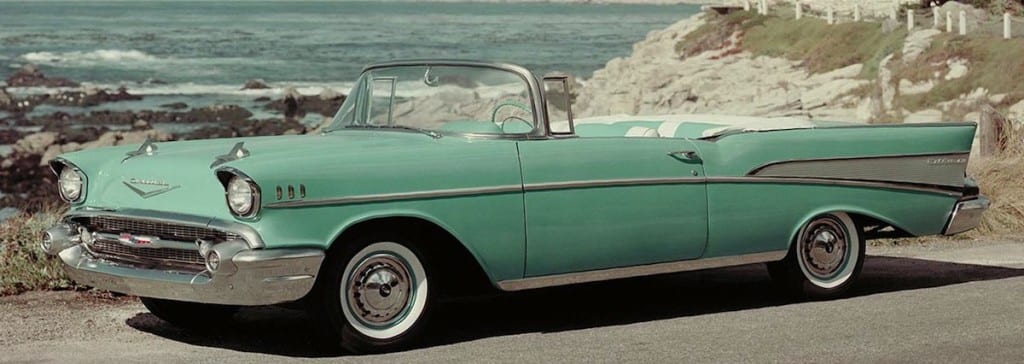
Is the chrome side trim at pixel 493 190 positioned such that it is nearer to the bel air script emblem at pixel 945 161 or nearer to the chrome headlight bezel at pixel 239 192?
the chrome headlight bezel at pixel 239 192

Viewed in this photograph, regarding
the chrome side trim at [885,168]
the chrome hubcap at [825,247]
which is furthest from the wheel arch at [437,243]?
the chrome hubcap at [825,247]

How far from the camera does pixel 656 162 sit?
806cm

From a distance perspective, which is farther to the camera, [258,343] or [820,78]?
[820,78]

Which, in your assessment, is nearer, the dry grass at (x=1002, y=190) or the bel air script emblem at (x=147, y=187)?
the bel air script emblem at (x=147, y=187)

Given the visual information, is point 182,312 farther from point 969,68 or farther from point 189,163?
point 969,68

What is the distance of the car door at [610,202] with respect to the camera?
768 centimetres

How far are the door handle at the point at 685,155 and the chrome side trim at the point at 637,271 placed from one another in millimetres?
493

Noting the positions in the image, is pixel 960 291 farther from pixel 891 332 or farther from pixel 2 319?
pixel 2 319

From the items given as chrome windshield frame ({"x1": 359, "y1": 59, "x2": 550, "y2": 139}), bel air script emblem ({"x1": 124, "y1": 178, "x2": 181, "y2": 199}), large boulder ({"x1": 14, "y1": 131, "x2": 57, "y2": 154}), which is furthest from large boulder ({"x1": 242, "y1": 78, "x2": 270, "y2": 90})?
bel air script emblem ({"x1": 124, "y1": 178, "x2": 181, "y2": 199})

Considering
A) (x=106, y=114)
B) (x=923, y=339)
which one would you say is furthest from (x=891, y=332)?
(x=106, y=114)

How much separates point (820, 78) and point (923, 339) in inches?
1516

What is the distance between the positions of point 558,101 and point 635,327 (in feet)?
3.75

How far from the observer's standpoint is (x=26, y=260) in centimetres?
953

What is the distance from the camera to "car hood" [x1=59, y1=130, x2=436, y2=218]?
7.07 m
